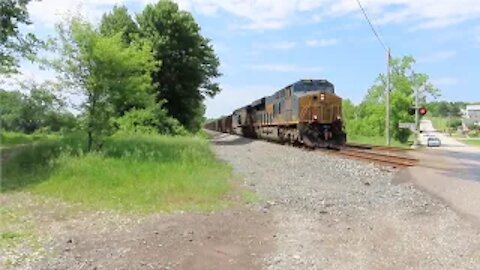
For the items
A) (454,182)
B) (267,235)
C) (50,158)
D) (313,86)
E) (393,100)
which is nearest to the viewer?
(267,235)

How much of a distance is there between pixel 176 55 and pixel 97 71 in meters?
23.6

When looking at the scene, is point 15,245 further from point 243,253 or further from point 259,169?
point 259,169

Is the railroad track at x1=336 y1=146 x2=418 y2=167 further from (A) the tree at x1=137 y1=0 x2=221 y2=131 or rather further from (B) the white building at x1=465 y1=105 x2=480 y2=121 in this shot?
(B) the white building at x1=465 y1=105 x2=480 y2=121

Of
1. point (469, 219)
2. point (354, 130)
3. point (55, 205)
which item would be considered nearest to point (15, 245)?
point (55, 205)

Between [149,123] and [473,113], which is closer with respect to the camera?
[149,123]

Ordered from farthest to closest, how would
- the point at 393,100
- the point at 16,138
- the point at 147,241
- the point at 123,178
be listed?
the point at 393,100
the point at 16,138
the point at 123,178
the point at 147,241

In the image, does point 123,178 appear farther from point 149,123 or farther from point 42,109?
point 149,123

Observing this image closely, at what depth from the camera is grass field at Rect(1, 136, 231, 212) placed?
Answer: 11.7 m

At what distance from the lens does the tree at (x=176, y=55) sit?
42.2 m

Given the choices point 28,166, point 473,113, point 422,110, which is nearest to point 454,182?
point 28,166

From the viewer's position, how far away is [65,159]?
1686cm

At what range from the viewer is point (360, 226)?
915 centimetres

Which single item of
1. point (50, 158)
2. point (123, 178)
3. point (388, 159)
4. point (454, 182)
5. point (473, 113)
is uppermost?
point (473, 113)

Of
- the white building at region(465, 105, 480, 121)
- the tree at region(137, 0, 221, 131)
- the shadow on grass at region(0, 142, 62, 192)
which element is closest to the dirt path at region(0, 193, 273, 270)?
the shadow on grass at region(0, 142, 62, 192)
